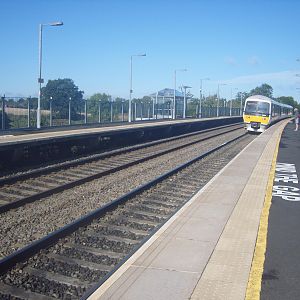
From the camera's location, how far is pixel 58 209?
818cm

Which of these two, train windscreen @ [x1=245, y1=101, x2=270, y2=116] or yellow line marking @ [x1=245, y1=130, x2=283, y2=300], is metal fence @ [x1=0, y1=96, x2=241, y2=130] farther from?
yellow line marking @ [x1=245, y1=130, x2=283, y2=300]

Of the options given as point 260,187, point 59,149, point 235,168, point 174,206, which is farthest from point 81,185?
point 59,149

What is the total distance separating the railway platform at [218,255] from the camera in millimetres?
4227

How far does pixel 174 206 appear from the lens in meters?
8.89

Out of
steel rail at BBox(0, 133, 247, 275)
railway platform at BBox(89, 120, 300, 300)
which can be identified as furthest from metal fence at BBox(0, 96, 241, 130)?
railway platform at BBox(89, 120, 300, 300)

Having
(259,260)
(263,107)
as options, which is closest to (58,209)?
(259,260)

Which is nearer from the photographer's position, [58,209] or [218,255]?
[218,255]

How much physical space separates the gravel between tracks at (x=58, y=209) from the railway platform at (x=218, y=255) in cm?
189

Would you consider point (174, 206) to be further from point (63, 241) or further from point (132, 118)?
point (132, 118)

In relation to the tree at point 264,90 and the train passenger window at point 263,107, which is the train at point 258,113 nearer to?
the train passenger window at point 263,107

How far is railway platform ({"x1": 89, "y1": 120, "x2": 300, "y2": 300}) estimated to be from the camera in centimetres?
423

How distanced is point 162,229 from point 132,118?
39842 mm

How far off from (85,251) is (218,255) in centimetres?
183

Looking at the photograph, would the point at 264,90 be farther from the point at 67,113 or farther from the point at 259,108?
the point at 67,113
